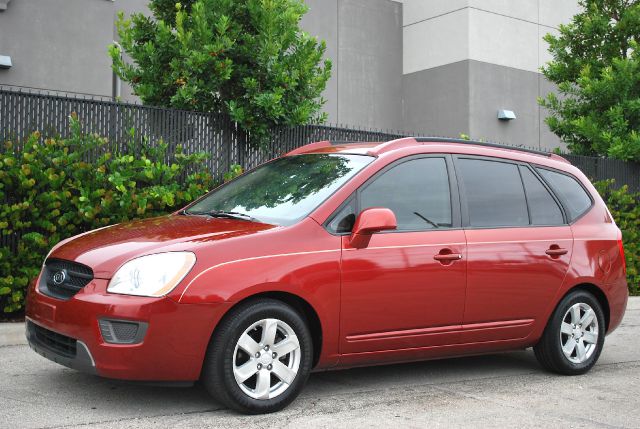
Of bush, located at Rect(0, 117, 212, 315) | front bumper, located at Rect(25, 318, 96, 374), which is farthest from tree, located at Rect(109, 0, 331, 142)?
front bumper, located at Rect(25, 318, 96, 374)

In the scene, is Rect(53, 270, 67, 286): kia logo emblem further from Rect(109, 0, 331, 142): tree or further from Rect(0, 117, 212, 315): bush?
Rect(109, 0, 331, 142): tree

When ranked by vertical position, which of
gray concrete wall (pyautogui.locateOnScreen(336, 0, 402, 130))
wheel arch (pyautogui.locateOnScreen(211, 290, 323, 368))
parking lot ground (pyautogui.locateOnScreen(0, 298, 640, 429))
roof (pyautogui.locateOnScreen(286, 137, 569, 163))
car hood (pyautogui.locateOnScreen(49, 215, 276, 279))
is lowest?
parking lot ground (pyautogui.locateOnScreen(0, 298, 640, 429))

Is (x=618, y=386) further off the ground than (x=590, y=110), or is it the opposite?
(x=590, y=110)

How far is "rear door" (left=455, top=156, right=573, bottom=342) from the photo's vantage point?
637 centimetres

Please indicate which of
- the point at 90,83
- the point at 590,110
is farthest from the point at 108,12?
the point at 590,110

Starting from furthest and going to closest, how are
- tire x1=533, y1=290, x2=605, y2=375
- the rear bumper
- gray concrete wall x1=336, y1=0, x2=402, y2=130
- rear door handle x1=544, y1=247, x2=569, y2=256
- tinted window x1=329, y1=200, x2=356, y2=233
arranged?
gray concrete wall x1=336, y1=0, x2=402, y2=130 → the rear bumper → tire x1=533, y1=290, x2=605, y2=375 → rear door handle x1=544, y1=247, x2=569, y2=256 → tinted window x1=329, y1=200, x2=356, y2=233

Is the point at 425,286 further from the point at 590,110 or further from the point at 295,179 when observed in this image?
the point at 590,110

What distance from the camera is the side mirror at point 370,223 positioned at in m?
5.61

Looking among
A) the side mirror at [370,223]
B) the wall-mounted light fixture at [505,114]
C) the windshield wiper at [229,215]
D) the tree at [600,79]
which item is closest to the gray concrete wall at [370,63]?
the wall-mounted light fixture at [505,114]

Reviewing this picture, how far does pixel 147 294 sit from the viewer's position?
5.02 meters

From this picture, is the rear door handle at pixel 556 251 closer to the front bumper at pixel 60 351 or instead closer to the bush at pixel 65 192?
the front bumper at pixel 60 351

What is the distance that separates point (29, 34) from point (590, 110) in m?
9.54

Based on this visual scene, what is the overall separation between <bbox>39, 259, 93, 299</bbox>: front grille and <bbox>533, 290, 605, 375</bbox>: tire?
11.8 ft

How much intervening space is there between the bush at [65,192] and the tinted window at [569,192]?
383cm
